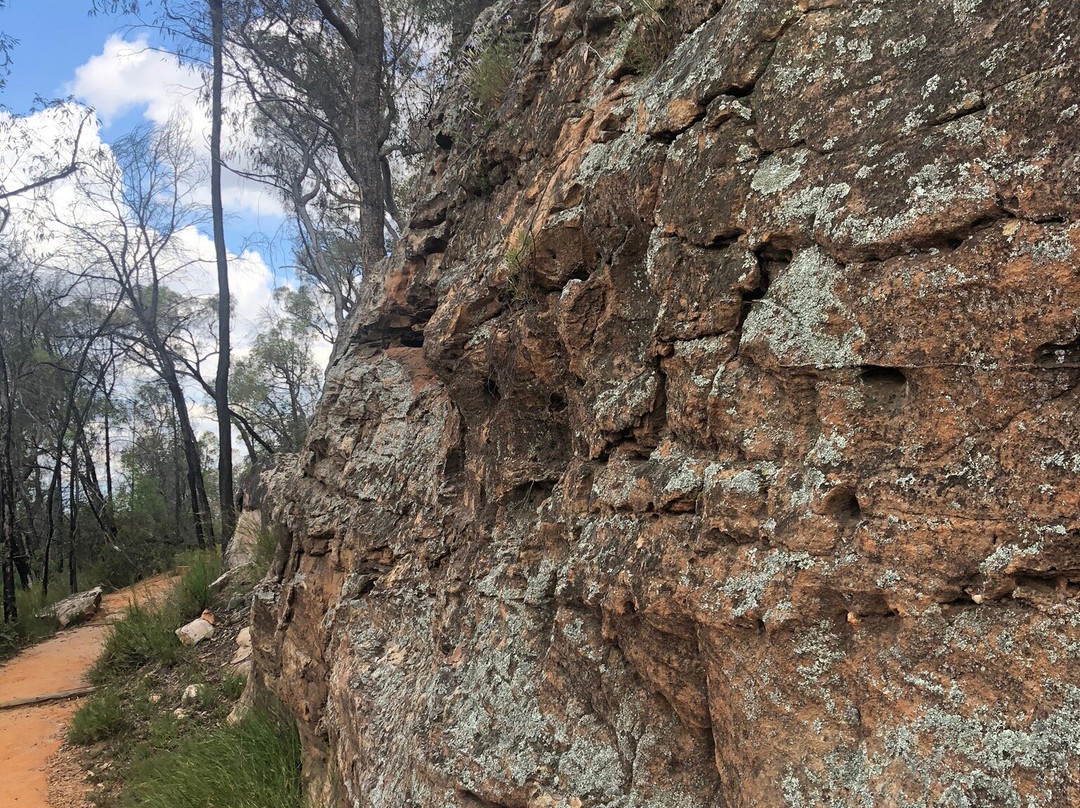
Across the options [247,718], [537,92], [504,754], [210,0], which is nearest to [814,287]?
[504,754]

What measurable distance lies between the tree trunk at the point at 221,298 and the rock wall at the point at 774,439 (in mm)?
11884

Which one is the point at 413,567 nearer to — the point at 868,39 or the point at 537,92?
the point at 537,92

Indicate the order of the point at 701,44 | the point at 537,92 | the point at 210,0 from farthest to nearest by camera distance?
the point at 210,0 < the point at 537,92 < the point at 701,44

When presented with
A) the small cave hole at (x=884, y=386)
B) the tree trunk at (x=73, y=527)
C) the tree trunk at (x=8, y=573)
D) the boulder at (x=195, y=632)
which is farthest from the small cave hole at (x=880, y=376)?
the tree trunk at (x=73, y=527)

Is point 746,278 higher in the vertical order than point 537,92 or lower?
lower

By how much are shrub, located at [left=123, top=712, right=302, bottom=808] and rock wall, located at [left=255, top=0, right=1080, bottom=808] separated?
3.50 feet

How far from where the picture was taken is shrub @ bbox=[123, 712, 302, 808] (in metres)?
4.71

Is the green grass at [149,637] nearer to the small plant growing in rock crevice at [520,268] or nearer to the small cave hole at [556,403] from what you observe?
the small cave hole at [556,403]

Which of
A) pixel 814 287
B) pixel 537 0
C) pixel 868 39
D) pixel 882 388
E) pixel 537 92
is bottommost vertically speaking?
pixel 882 388

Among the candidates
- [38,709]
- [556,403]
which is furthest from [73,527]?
[556,403]

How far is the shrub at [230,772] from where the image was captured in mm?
4711

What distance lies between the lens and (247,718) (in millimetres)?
5672

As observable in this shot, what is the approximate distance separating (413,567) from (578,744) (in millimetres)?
2063

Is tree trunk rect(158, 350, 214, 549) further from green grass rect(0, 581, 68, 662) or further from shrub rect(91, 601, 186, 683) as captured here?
shrub rect(91, 601, 186, 683)
